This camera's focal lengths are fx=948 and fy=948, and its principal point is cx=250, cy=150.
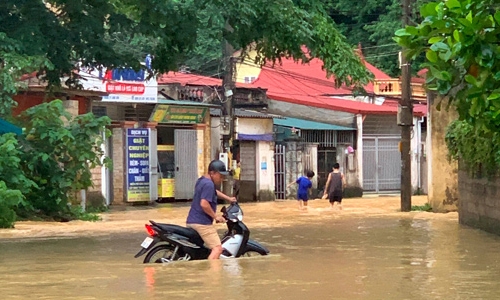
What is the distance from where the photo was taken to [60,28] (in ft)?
56.2

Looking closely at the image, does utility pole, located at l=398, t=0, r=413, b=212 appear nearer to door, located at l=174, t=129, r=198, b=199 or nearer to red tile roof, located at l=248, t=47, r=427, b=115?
door, located at l=174, t=129, r=198, b=199

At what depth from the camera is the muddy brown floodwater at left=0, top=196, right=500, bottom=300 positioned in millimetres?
9594

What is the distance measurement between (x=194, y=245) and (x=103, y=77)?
16166mm

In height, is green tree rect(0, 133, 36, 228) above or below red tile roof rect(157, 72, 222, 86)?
below

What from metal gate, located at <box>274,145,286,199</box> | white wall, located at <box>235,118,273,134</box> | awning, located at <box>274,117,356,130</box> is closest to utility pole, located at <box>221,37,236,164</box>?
white wall, located at <box>235,118,273,134</box>

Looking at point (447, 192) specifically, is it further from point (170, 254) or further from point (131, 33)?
point (170, 254)

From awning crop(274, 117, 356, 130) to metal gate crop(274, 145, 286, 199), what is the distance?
91 centimetres

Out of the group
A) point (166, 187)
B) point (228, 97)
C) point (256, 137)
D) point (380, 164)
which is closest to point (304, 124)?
point (256, 137)

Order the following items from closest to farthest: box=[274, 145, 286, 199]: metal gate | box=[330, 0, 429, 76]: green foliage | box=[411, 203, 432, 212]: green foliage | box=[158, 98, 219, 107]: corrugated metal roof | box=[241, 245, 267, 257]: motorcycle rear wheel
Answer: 1. box=[241, 245, 267, 257]: motorcycle rear wheel
2. box=[411, 203, 432, 212]: green foliage
3. box=[158, 98, 219, 107]: corrugated metal roof
4. box=[274, 145, 286, 199]: metal gate
5. box=[330, 0, 429, 76]: green foliage

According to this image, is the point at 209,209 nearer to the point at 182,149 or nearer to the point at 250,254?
the point at 250,254

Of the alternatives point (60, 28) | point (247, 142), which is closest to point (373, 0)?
point (247, 142)

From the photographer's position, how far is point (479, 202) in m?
18.5

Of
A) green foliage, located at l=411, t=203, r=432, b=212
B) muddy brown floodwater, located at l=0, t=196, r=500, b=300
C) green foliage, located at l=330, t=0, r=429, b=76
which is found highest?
green foliage, located at l=330, t=0, r=429, b=76

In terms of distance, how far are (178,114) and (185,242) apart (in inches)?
757
